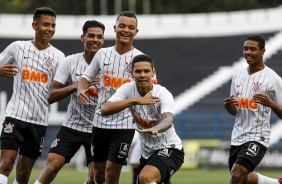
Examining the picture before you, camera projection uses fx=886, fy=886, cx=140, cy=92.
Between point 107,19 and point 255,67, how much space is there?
30.6m

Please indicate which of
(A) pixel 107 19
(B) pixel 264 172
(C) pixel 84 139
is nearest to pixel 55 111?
(A) pixel 107 19

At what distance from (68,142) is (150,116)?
2.17m

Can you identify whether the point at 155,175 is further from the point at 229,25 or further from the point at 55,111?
the point at 229,25

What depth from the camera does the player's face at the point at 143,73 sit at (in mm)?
10867

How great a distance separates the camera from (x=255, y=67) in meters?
12.6

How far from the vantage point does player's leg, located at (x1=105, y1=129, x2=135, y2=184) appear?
12.0m

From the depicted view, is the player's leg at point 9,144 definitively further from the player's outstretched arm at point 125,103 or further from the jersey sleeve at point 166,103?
the jersey sleeve at point 166,103

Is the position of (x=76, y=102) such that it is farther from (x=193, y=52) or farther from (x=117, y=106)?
(x=193, y=52)

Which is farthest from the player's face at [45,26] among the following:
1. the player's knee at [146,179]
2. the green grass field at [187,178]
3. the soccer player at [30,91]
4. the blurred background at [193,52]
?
the blurred background at [193,52]

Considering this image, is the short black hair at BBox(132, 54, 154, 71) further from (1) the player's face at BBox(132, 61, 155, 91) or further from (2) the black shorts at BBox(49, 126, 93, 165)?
(2) the black shorts at BBox(49, 126, 93, 165)

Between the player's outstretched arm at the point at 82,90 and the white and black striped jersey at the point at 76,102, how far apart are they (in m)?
0.67

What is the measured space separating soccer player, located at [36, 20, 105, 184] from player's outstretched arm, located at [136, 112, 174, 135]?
203 centimetres

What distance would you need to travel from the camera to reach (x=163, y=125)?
10.5 m

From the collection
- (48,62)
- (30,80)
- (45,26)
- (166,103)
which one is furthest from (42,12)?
(166,103)
